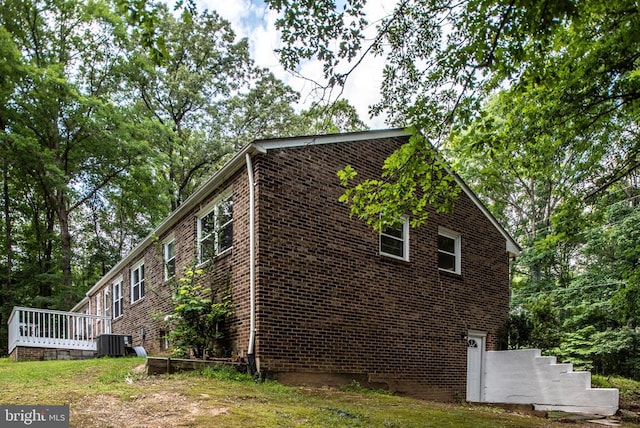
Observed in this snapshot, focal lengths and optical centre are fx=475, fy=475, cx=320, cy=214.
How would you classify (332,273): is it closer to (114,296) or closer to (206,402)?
(206,402)

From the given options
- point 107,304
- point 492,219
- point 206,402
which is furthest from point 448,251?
point 107,304

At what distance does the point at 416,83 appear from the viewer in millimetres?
7930

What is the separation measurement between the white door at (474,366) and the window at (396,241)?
3525 millimetres

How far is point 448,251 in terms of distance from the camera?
44.3 ft

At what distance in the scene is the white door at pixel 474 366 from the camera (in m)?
13.2

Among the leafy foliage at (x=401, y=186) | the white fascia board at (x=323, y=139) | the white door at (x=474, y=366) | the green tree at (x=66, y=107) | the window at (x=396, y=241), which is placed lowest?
the white door at (x=474, y=366)

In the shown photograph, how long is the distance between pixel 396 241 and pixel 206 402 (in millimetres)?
6960

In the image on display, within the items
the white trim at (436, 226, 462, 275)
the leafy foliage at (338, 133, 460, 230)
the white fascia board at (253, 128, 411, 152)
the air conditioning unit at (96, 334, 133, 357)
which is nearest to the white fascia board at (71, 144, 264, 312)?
the white fascia board at (253, 128, 411, 152)

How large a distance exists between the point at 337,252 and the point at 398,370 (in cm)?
330

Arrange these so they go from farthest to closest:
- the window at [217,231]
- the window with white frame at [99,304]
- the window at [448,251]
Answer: the window with white frame at [99,304], the window at [448,251], the window at [217,231]

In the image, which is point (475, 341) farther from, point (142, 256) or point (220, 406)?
point (142, 256)

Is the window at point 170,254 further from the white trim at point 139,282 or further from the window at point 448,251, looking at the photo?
the window at point 448,251

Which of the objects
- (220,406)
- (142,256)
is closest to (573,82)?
(220,406)

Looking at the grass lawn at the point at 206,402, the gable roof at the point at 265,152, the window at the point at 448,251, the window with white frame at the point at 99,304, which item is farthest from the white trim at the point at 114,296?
the window at the point at 448,251
